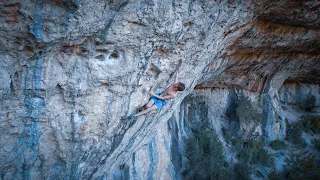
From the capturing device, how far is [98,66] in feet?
9.14

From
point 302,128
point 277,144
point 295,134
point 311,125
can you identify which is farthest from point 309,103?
point 277,144

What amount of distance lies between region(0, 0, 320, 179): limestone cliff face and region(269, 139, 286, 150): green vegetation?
5327mm

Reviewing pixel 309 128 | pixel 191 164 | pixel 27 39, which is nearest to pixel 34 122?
pixel 27 39

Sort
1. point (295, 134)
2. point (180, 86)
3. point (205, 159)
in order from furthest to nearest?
point (295, 134) → point (205, 159) → point (180, 86)

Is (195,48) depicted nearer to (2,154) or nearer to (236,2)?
(236,2)

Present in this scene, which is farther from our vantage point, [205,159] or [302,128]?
[302,128]

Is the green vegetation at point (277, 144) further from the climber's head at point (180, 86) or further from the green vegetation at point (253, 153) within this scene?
the climber's head at point (180, 86)

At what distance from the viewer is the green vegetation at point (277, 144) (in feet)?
28.3

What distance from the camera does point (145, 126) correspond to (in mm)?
4191

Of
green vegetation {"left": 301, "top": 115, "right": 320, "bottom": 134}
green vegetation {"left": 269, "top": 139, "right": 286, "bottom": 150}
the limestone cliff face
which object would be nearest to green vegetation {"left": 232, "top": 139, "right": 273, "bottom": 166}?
green vegetation {"left": 269, "top": 139, "right": 286, "bottom": 150}

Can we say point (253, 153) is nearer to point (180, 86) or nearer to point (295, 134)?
point (295, 134)

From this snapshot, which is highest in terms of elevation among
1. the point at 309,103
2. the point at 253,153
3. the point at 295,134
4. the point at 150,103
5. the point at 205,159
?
the point at 150,103

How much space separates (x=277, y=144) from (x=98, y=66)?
8.51 meters

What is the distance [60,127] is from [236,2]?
3228mm
